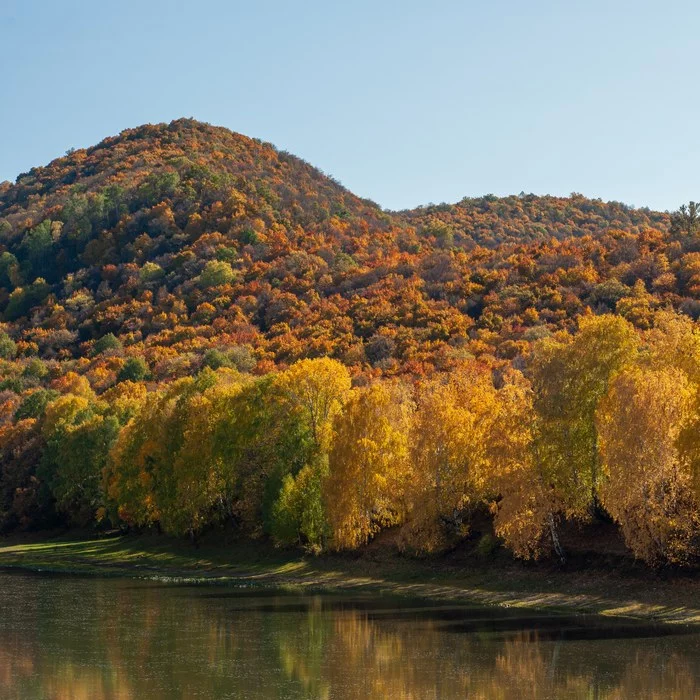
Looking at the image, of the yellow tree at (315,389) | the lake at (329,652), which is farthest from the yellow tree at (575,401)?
the yellow tree at (315,389)

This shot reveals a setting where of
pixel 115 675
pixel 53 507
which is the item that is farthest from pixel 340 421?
pixel 53 507

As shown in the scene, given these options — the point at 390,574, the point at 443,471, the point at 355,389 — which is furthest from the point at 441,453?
the point at 355,389

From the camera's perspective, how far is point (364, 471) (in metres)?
69.7

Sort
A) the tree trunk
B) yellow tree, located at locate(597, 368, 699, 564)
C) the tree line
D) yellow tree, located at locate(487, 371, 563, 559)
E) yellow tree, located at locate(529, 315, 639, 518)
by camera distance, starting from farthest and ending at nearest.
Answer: yellow tree, located at locate(529, 315, 639, 518), the tree trunk, yellow tree, located at locate(487, 371, 563, 559), the tree line, yellow tree, located at locate(597, 368, 699, 564)

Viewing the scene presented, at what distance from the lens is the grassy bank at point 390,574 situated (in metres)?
51.6

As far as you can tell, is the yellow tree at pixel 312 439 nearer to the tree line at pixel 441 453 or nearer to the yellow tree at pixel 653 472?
the tree line at pixel 441 453

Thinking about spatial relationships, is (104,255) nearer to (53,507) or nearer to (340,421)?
(53,507)

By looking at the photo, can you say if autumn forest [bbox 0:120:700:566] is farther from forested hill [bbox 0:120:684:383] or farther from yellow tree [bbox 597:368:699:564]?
forested hill [bbox 0:120:684:383]

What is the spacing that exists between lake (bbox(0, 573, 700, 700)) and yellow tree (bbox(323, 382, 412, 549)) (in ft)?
35.5

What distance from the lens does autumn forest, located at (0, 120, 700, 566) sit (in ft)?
191

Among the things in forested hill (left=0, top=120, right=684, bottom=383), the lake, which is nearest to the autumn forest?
forested hill (left=0, top=120, right=684, bottom=383)

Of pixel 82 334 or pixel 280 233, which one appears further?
pixel 280 233

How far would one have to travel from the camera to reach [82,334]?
178 metres

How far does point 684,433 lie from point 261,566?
34065 millimetres
